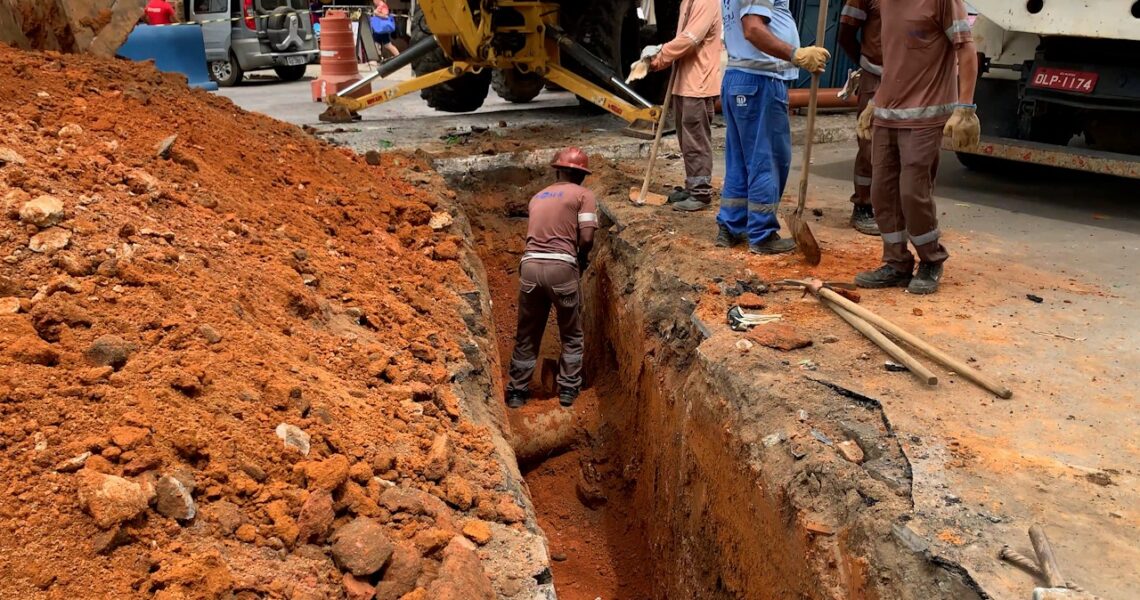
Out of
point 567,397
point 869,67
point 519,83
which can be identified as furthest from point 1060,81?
point 519,83

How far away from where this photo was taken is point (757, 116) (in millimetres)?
4996

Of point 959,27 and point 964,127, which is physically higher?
point 959,27

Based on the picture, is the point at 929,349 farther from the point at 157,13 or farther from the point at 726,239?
the point at 157,13

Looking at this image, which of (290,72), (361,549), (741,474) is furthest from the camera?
(290,72)

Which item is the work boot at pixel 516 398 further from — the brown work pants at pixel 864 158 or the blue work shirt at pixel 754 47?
the brown work pants at pixel 864 158

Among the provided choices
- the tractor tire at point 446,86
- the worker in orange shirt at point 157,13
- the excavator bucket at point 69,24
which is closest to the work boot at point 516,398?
the excavator bucket at point 69,24

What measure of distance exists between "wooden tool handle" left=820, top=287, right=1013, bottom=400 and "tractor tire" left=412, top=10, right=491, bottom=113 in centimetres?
652

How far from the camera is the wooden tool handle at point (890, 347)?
3.29 m

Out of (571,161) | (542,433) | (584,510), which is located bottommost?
(584,510)

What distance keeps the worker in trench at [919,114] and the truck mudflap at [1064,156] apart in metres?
1.64

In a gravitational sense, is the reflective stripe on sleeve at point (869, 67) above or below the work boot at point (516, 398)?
above

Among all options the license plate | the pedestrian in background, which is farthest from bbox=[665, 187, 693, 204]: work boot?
the pedestrian in background

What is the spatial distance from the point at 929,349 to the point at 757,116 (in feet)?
6.76

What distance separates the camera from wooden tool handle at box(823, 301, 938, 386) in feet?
10.8
